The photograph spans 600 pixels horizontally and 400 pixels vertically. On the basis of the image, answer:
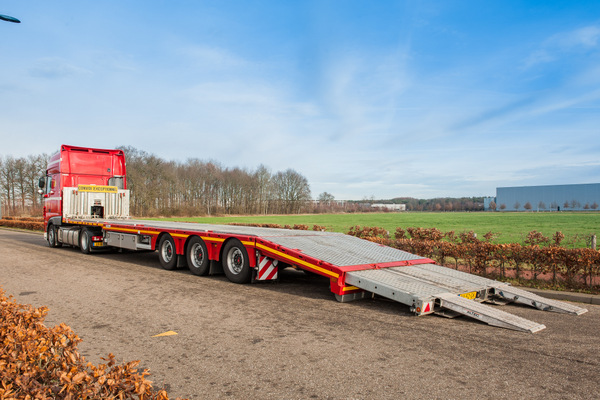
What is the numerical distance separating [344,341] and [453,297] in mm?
2307

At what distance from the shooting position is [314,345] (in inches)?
213

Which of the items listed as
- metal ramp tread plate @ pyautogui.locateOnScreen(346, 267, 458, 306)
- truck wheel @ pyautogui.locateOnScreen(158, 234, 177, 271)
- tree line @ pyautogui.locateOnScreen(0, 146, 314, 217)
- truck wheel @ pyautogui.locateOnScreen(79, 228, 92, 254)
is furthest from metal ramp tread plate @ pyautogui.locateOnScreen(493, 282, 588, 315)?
tree line @ pyautogui.locateOnScreen(0, 146, 314, 217)

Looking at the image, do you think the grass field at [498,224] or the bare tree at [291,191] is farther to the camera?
the bare tree at [291,191]

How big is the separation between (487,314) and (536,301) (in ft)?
5.71

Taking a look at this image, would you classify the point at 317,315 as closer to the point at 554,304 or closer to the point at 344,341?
the point at 344,341

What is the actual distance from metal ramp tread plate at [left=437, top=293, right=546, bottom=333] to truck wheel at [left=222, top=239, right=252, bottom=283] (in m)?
4.31

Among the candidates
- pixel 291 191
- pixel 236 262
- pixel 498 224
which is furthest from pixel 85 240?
pixel 291 191

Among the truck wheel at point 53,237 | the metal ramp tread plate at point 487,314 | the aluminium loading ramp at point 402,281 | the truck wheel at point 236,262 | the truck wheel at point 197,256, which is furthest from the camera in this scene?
the truck wheel at point 53,237

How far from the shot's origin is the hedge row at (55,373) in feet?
7.73

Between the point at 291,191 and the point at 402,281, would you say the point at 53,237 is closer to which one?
the point at 402,281

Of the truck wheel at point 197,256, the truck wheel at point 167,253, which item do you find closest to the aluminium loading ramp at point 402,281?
the truck wheel at point 197,256

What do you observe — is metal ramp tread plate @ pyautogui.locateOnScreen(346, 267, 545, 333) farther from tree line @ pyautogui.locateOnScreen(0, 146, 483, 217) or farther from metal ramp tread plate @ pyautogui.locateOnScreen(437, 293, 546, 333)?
tree line @ pyautogui.locateOnScreen(0, 146, 483, 217)

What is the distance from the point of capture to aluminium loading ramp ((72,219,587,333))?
6649mm

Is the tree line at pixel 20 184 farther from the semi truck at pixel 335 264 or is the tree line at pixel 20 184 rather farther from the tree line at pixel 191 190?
the semi truck at pixel 335 264
